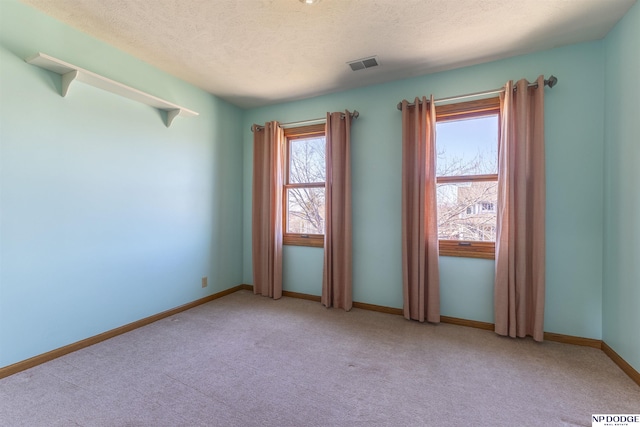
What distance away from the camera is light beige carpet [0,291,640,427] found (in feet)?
5.05

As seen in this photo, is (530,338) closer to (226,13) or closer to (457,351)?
(457,351)

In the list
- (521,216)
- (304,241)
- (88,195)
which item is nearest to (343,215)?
(304,241)

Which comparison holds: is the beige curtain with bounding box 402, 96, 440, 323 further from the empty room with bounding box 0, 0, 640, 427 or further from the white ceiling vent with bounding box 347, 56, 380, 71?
the white ceiling vent with bounding box 347, 56, 380, 71

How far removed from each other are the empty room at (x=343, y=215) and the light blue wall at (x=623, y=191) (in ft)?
0.07

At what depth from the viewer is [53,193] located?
2.09m

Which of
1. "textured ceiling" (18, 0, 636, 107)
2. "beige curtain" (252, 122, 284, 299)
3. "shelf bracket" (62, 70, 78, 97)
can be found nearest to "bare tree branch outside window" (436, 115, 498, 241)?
"textured ceiling" (18, 0, 636, 107)

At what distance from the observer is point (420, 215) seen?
2803 mm

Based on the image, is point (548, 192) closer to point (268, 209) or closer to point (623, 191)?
point (623, 191)

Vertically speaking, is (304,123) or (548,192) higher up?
(304,123)

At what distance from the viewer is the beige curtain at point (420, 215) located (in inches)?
109

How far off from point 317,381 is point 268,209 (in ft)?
7.65

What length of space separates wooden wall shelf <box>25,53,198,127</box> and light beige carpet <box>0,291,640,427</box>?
2.19 m

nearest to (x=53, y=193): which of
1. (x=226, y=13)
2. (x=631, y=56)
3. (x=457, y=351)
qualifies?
(x=226, y=13)

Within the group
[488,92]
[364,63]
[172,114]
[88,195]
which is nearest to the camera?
[88,195]
